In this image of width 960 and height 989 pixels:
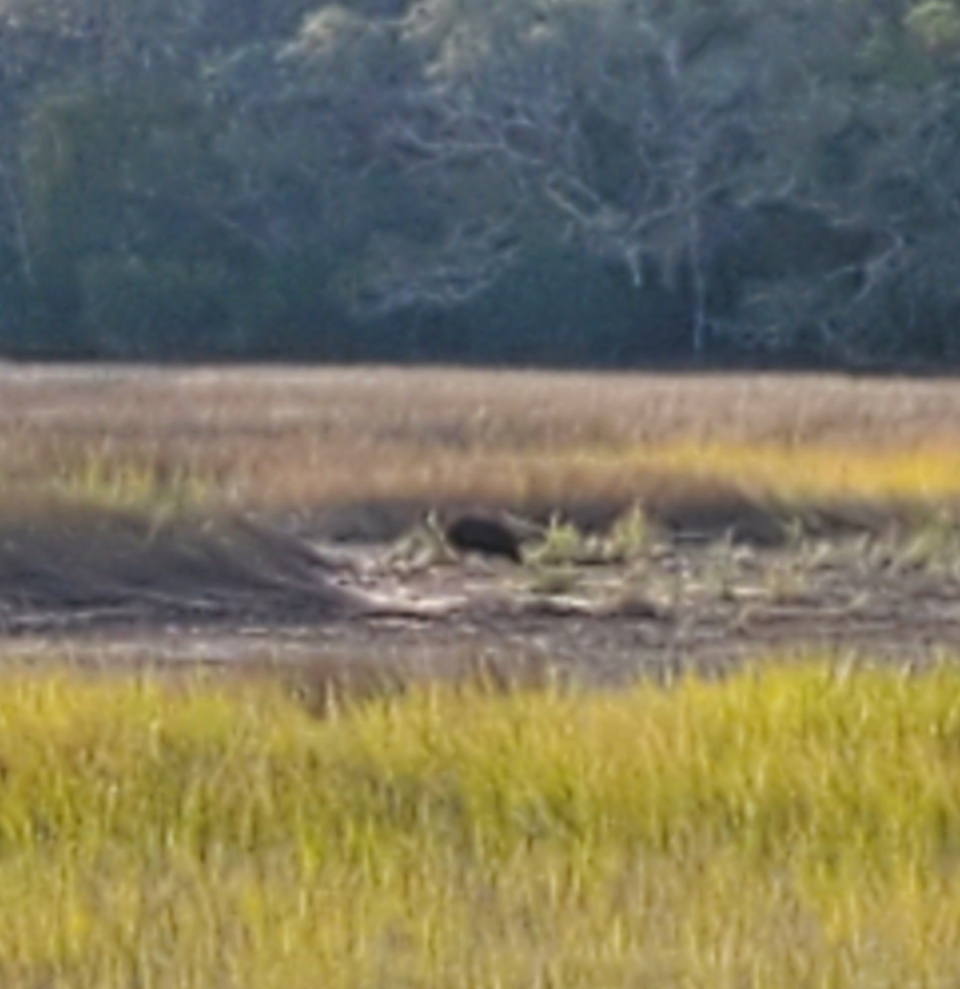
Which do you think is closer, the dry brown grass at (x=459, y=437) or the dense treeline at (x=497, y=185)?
the dry brown grass at (x=459, y=437)

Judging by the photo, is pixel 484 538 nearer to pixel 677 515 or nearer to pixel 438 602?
pixel 438 602

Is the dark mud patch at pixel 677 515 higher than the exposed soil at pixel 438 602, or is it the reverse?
the exposed soil at pixel 438 602

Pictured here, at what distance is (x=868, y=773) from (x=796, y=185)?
41381mm

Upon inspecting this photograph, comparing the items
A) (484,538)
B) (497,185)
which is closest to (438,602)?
(484,538)

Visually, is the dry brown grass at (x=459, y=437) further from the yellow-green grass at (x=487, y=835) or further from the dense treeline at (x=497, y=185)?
the dense treeline at (x=497, y=185)

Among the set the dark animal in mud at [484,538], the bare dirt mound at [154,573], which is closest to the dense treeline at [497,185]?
the dark animal in mud at [484,538]

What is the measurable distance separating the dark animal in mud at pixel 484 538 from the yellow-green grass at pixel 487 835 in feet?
25.1

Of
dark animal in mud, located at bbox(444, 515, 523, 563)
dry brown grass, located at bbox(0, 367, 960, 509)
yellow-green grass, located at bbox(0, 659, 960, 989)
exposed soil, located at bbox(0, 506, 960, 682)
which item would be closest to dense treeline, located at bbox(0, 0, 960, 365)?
dry brown grass, located at bbox(0, 367, 960, 509)

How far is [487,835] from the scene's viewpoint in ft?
32.0

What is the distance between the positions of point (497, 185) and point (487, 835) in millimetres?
44260

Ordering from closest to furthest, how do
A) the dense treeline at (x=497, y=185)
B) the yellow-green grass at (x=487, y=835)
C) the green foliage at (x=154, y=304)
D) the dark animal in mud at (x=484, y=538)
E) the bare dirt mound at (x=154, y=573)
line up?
1. the yellow-green grass at (x=487, y=835)
2. the bare dirt mound at (x=154, y=573)
3. the dark animal in mud at (x=484, y=538)
4. the dense treeline at (x=497, y=185)
5. the green foliage at (x=154, y=304)

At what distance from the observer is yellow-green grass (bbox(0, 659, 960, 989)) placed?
27.2 ft

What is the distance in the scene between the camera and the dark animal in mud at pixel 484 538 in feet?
65.2

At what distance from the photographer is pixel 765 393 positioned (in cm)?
3828
